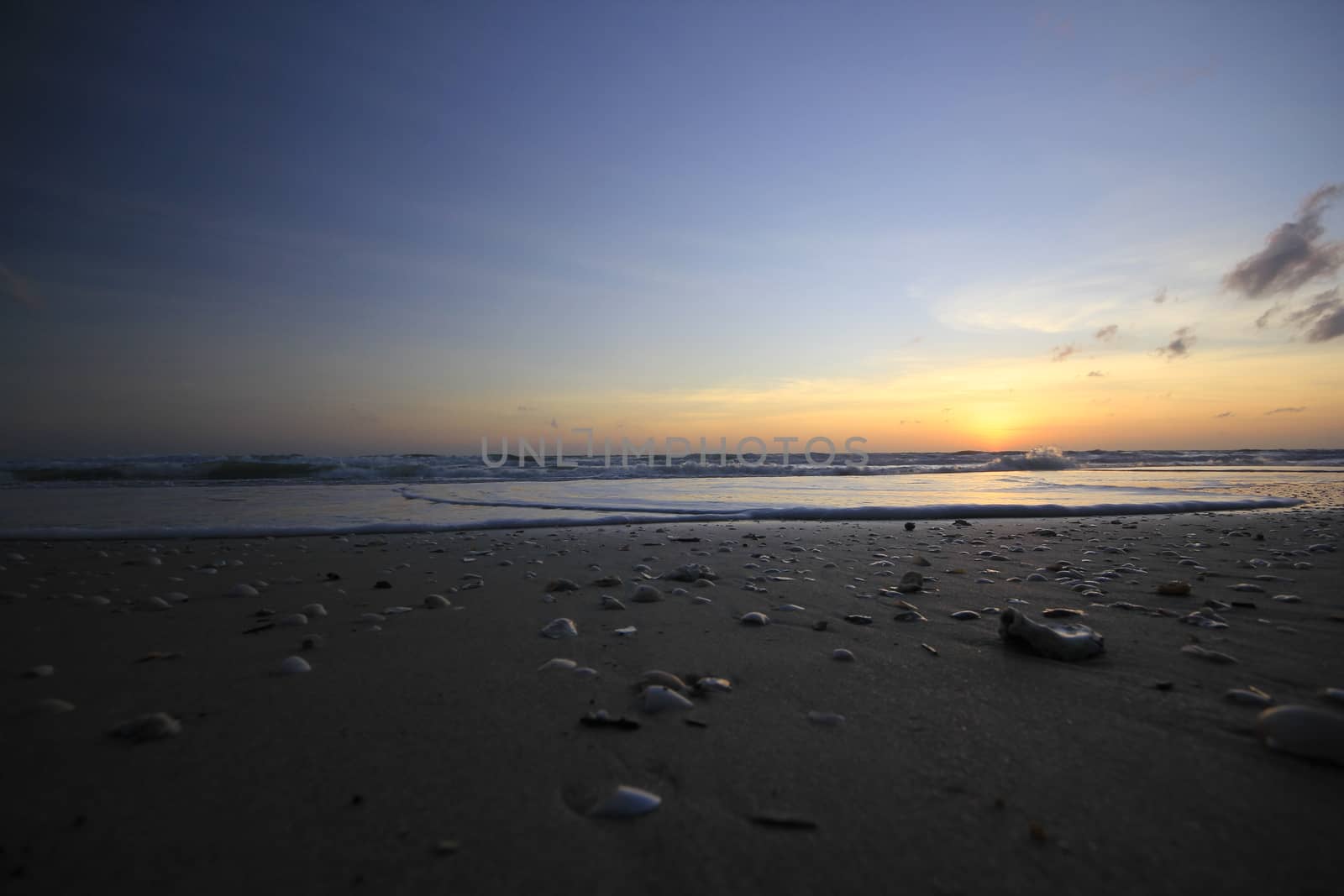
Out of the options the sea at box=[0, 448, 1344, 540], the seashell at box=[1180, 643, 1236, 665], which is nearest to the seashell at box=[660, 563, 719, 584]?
the seashell at box=[1180, 643, 1236, 665]

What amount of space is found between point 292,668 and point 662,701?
5.29ft

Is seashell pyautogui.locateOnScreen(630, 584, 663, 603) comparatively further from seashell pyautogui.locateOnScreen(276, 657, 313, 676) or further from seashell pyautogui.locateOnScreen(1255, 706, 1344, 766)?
seashell pyautogui.locateOnScreen(1255, 706, 1344, 766)

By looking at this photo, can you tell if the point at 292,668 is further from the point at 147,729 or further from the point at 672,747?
the point at 672,747

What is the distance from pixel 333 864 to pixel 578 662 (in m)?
1.41

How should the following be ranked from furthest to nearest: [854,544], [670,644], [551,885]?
[854,544] < [670,644] < [551,885]

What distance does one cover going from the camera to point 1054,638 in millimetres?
2580

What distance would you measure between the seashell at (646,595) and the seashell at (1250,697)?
2.69 meters

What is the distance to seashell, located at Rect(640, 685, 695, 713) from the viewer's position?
6.79 feet

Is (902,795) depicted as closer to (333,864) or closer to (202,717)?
(333,864)

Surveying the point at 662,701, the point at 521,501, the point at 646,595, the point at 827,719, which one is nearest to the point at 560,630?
the point at 646,595

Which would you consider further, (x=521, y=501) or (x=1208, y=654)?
(x=521, y=501)

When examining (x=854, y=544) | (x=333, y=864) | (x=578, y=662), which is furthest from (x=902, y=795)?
(x=854, y=544)

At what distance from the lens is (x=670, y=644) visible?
2.92m

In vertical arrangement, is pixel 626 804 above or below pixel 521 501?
below
